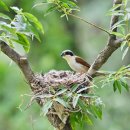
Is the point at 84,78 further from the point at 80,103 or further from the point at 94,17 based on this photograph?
the point at 94,17

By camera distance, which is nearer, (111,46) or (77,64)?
(111,46)

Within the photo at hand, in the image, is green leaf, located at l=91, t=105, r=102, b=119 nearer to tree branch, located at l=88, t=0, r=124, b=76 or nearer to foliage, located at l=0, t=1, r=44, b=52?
tree branch, located at l=88, t=0, r=124, b=76

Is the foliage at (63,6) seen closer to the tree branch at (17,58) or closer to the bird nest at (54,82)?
the tree branch at (17,58)

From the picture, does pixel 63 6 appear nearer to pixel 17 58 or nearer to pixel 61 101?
pixel 17 58

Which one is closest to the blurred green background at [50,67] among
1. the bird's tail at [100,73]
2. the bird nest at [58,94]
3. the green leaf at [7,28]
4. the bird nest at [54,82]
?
the bird nest at [54,82]

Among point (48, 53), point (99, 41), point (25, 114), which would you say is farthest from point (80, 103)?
point (99, 41)

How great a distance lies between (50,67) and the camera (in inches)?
310

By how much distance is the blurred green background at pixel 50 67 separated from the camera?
7.57m

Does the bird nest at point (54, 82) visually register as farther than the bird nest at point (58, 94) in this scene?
Yes

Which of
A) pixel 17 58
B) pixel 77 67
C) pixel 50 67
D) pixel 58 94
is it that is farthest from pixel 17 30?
pixel 50 67

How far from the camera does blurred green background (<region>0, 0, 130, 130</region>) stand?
7.57m

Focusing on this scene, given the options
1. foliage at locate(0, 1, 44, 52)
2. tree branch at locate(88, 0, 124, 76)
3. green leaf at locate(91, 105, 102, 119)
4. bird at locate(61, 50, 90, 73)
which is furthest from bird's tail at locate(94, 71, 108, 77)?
→ bird at locate(61, 50, 90, 73)

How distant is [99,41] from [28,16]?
6.81 metres

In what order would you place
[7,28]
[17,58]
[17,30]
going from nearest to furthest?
[7,28], [17,30], [17,58]
